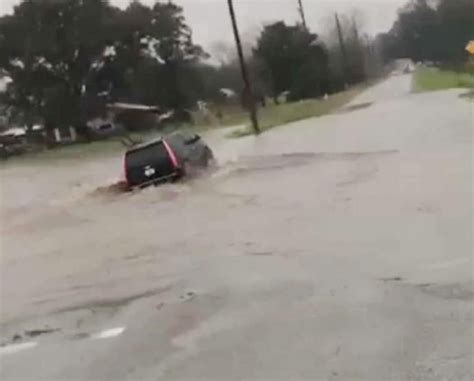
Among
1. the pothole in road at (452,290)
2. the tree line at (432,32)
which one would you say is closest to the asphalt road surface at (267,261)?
the pothole in road at (452,290)

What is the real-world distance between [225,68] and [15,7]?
697mm

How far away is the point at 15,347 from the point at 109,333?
235mm

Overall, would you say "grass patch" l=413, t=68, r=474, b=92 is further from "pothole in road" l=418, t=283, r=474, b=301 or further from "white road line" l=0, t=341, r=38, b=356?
"white road line" l=0, t=341, r=38, b=356

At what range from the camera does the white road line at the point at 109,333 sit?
2369 millimetres

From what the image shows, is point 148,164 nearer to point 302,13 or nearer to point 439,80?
point 302,13

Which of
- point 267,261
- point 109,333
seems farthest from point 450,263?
point 109,333

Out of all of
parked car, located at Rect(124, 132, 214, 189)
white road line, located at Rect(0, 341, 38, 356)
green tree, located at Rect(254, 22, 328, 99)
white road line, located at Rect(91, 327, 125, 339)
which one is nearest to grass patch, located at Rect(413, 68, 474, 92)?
green tree, located at Rect(254, 22, 328, 99)

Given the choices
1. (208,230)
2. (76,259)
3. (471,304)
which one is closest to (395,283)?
(471,304)

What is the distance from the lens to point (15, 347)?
2.39 metres

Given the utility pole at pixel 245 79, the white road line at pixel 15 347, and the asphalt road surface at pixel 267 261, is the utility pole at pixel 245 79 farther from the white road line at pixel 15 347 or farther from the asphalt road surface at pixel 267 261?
the white road line at pixel 15 347

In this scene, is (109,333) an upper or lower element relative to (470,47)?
lower

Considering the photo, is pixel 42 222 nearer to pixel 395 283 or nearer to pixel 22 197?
pixel 22 197

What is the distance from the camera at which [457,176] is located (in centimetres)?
326

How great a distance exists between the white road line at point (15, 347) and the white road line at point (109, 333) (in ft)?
0.50
